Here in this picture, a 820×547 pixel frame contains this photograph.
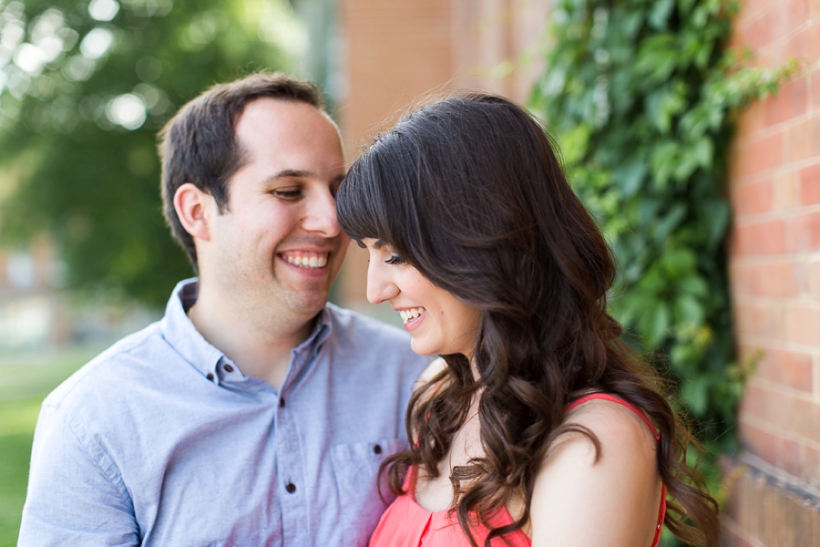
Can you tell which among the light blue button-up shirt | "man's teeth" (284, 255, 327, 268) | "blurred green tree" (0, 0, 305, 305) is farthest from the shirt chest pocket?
"blurred green tree" (0, 0, 305, 305)

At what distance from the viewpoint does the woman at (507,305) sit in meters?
1.44

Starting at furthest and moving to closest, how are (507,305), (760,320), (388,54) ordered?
(388,54)
(760,320)
(507,305)

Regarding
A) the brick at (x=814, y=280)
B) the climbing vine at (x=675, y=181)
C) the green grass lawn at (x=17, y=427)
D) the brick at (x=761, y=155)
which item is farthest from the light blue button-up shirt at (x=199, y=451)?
the green grass lawn at (x=17, y=427)

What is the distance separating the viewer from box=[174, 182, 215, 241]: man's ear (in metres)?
2.21

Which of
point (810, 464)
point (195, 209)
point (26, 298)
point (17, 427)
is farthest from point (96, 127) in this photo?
point (26, 298)

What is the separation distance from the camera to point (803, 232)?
1881mm

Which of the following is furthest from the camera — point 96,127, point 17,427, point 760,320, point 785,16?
point 96,127

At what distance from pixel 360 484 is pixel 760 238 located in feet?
4.61

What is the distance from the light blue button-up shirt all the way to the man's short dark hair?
0.41 m

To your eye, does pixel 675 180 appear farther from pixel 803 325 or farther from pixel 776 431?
pixel 776 431

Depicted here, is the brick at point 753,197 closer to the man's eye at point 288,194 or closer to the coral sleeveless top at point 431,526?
the coral sleeveless top at point 431,526

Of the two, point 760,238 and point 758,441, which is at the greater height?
point 760,238

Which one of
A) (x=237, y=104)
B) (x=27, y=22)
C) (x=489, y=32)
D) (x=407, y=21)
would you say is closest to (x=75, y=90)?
(x=27, y=22)

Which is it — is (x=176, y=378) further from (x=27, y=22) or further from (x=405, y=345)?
(x=27, y=22)
